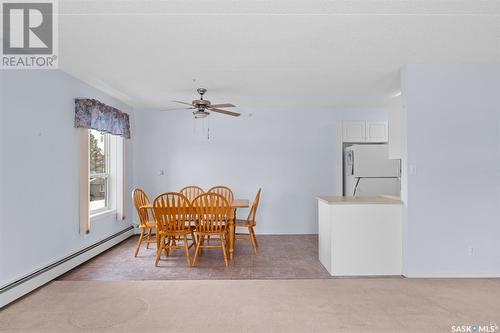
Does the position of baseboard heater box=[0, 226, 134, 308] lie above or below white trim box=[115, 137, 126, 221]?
below

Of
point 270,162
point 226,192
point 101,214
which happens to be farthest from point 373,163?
point 101,214

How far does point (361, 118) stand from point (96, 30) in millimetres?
4570

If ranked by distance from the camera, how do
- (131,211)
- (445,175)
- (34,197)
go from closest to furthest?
(34,197) < (445,175) < (131,211)

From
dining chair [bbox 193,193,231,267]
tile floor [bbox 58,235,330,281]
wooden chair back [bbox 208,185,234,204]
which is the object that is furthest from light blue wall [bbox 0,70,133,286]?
wooden chair back [bbox 208,185,234,204]

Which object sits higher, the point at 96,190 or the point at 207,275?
the point at 96,190

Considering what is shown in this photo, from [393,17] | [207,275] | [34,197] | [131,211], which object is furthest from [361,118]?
[34,197]

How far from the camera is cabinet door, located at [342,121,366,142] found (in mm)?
5582

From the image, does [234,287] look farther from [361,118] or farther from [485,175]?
[361,118]

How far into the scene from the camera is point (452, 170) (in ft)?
10.7

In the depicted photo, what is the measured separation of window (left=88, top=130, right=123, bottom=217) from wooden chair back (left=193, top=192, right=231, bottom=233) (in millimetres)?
1857

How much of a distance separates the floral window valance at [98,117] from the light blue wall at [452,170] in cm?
370

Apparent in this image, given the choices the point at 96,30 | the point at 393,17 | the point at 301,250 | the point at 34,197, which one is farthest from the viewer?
the point at 301,250

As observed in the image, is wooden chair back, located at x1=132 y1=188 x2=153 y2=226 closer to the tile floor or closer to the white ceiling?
the tile floor

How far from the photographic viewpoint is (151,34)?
255cm
